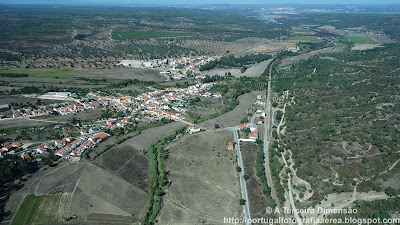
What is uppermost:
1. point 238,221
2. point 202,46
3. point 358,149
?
point 202,46

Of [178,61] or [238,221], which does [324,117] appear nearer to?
[238,221]

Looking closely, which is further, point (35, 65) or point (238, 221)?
point (35, 65)

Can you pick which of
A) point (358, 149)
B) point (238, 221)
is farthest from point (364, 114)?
point (238, 221)

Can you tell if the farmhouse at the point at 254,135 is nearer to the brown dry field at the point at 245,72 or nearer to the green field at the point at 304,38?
the brown dry field at the point at 245,72

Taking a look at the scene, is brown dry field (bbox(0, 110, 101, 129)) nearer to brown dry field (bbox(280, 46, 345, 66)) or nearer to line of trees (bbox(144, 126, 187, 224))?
line of trees (bbox(144, 126, 187, 224))

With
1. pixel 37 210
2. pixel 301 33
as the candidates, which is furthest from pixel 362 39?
pixel 37 210

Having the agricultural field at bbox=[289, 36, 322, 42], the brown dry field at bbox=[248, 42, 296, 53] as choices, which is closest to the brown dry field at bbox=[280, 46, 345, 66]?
the brown dry field at bbox=[248, 42, 296, 53]
